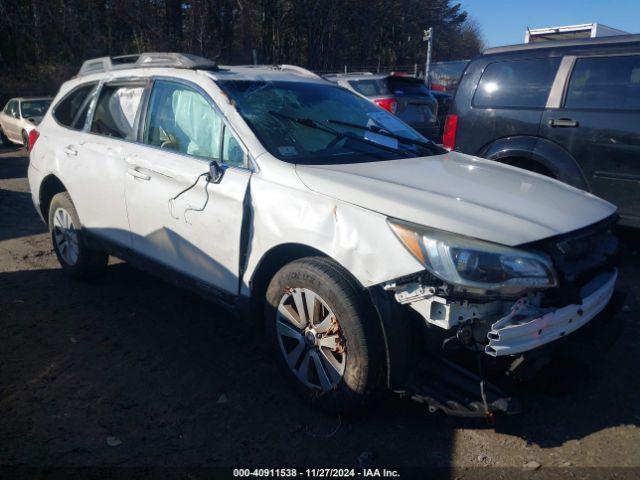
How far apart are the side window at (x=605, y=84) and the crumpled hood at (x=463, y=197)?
6.33 feet

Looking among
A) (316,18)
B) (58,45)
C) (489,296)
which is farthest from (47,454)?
(316,18)

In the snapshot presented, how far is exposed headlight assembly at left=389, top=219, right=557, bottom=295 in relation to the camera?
2.35 m

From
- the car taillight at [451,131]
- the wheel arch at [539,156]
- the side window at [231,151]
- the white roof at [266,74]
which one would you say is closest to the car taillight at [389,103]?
the car taillight at [451,131]

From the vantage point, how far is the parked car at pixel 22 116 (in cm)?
1512

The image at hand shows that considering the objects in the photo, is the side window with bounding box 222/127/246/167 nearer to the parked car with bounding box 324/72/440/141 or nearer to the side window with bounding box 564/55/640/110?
the side window with bounding box 564/55/640/110

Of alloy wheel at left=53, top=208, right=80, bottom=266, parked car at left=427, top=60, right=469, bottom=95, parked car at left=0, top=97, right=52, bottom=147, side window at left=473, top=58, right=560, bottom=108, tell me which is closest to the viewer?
alloy wheel at left=53, top=208, right=80, bottom=266

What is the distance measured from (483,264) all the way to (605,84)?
3.39m

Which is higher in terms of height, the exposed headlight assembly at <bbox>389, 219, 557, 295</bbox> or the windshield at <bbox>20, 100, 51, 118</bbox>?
the exposed headlight assembly at <bbox>389, 219, 557, 295</bbox>

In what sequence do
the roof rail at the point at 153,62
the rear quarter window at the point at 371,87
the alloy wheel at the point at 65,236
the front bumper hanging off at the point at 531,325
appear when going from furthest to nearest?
1. the rear quarter window at the point at 371,87
2. the alloy wheel at the point at 65,236
3. the roof rail at the point at 153,62
4. the front bumper hanging off at the point at 531,325

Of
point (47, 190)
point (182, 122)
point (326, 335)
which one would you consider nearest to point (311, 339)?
point (326, 335)

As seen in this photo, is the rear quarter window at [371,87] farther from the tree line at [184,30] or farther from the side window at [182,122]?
the tree line at [184,30]

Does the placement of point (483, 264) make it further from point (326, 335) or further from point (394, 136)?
point (394, 136)

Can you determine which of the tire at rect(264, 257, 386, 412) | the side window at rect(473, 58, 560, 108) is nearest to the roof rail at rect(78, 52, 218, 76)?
the tire at rect(264, 257, 386, 412)

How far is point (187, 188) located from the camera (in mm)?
3395
